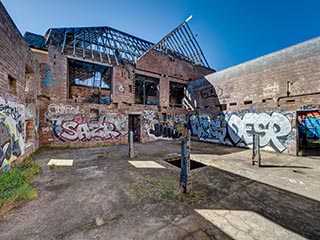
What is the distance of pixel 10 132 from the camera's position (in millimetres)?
3854

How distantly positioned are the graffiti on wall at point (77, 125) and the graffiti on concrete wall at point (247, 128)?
611cm

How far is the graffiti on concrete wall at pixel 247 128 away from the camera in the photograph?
633 centimetres

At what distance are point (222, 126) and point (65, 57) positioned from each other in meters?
9.95

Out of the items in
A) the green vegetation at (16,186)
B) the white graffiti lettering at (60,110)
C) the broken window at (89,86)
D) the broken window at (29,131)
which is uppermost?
the broken window at (89,86)

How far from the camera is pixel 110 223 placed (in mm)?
2006

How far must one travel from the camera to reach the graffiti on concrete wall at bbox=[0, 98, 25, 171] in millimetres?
3473

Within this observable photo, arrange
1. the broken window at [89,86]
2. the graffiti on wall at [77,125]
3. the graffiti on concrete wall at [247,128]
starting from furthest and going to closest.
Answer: the broken window at [89,86] → the graffiti on wall at [77,125] → the graffiti on concrete wall at [247,128]

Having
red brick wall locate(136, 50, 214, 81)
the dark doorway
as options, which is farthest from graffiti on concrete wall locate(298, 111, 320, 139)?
the dark doorway

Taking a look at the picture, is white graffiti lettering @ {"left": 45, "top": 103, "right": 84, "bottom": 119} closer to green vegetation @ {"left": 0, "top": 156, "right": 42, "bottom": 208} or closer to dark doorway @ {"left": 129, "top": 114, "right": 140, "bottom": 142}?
dark doorway @ {"left": 129, "top": 114, "right": 140, "bottom": 142}

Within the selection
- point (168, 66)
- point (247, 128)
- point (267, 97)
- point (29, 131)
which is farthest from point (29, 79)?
point (267, 97)

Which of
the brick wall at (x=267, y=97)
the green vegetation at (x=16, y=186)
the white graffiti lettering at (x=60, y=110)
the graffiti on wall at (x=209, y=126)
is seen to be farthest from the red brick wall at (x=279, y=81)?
the green vegetation at (x=16, y=186)

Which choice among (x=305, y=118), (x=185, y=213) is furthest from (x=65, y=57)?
(x=305, y=118)

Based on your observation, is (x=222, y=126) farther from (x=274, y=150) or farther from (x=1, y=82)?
(x=1, y=82)

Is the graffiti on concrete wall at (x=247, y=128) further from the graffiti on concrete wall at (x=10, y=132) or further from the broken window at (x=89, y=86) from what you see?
the graffiti on concrete wall at (x=10, y=132)
